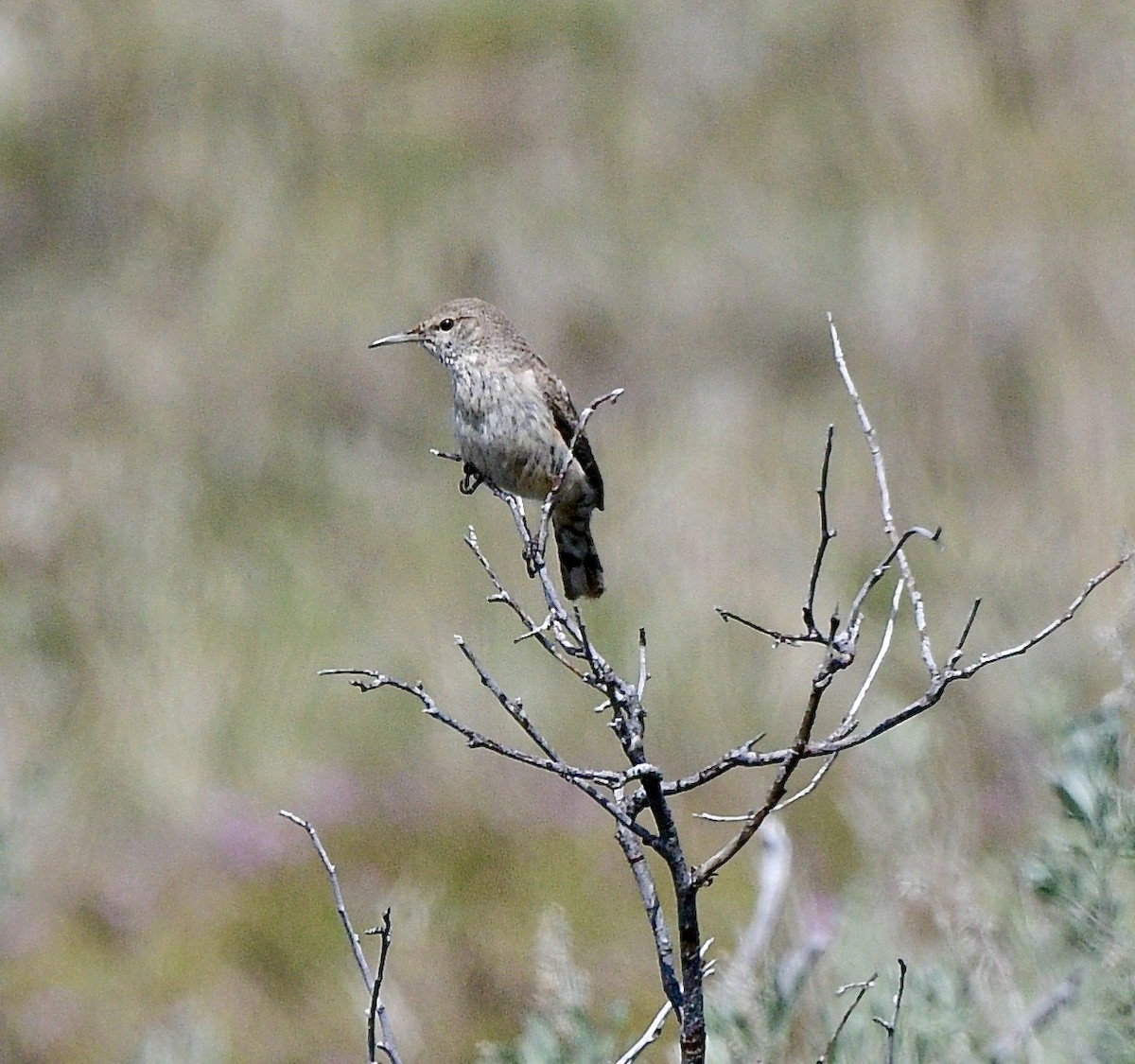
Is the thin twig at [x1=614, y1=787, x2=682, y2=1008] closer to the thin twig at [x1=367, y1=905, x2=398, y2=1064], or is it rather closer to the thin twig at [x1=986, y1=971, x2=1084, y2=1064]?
the thin twig at [x1=367, y1=905, x2=398, y2=1064]

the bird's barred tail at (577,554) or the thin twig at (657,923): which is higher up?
the bird's barred tail at (577,554)

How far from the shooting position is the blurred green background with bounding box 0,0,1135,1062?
6879mm

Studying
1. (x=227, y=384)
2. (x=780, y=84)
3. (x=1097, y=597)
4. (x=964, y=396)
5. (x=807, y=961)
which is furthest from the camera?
(x=780, y=84)

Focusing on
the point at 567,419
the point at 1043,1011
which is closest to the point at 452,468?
the point at 567,419

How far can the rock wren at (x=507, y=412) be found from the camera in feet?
15.4

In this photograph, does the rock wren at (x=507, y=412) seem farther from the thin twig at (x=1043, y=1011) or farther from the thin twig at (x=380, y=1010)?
the thin twig at (x=380, y=1010)

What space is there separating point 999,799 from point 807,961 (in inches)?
171

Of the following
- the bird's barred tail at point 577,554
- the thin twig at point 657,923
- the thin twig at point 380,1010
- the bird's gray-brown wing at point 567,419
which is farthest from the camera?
the bird's barred tail at point 577,554

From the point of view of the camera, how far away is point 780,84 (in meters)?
13.3

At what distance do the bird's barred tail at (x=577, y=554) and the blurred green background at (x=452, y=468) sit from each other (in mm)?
893

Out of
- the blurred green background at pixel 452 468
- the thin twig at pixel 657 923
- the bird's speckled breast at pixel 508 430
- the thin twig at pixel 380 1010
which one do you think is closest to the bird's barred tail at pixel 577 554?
the bird's speckled breast at pixel 508 430

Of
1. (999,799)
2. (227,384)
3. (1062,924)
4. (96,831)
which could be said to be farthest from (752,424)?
(1062,924)

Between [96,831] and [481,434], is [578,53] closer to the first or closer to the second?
[96,831]

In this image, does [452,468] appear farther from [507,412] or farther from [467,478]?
[507,412]
